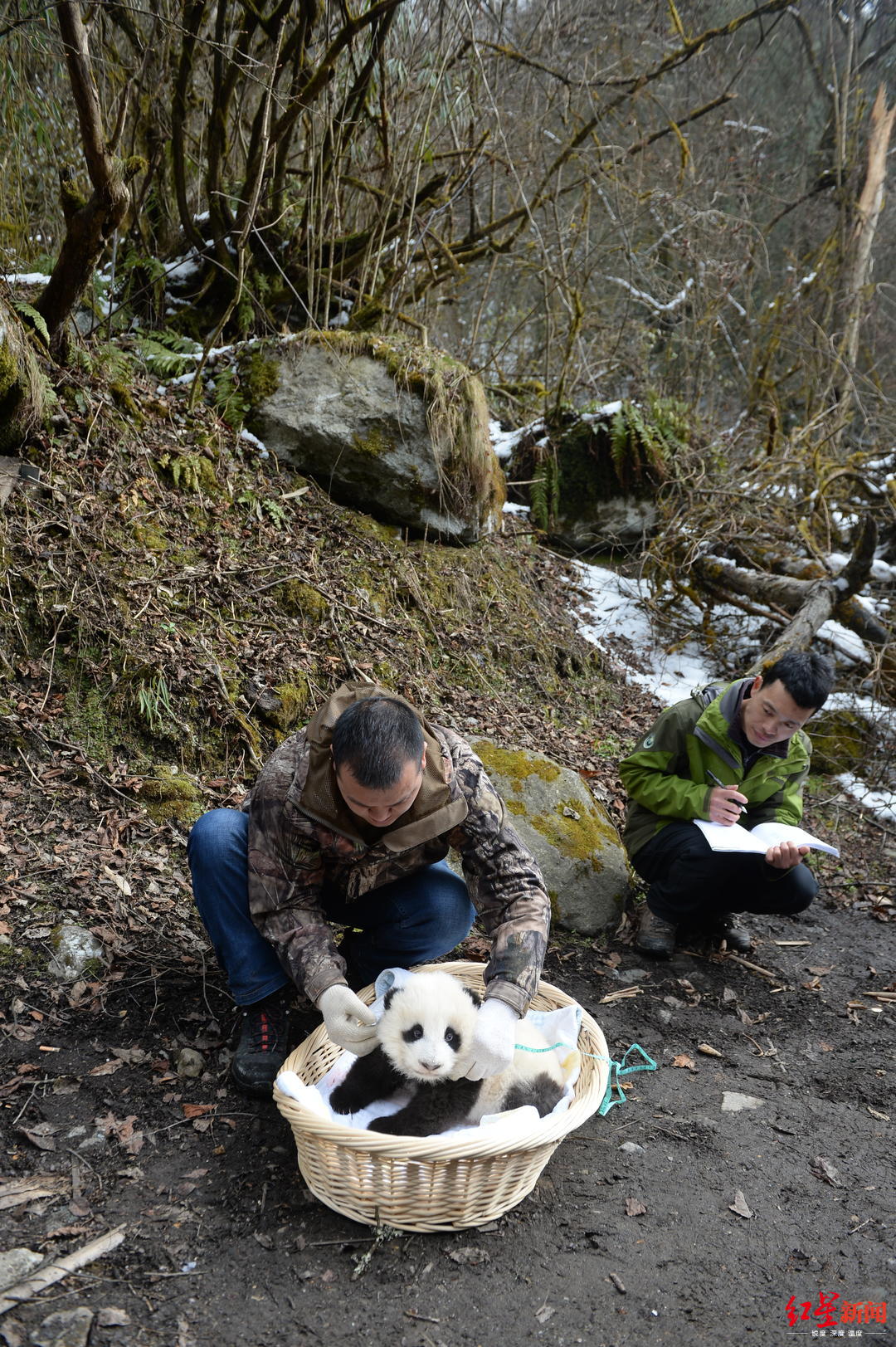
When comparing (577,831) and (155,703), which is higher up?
(155,703)

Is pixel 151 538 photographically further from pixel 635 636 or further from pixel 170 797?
pixel 635 636

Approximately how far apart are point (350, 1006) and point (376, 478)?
384cm

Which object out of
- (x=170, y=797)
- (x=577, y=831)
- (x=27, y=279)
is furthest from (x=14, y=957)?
(x=27, y=279)

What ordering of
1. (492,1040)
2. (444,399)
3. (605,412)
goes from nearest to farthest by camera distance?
(492,1040)
(444,399)
(605,412)

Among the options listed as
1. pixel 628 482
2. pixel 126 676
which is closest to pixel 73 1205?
pixel 126 676

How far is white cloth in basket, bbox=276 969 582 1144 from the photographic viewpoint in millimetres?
2281

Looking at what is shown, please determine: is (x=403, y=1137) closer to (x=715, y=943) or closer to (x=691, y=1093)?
(x=691, y=1093)

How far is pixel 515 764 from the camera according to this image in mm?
4402

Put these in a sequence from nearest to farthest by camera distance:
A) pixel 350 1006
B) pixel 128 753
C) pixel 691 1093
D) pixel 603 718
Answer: pixel 350 1006 < pixel 691 1093 < pixel 128 753 < pixel 603 718

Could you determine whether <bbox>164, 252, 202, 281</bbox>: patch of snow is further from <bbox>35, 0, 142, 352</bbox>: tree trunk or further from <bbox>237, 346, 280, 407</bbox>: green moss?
<bbox>35, 0, 142, 352</bbox>: tree trunk

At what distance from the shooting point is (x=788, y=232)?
11.9m

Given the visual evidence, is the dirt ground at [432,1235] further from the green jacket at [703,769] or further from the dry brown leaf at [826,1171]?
the green jacket at [703,769]

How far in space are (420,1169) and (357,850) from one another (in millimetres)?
886
